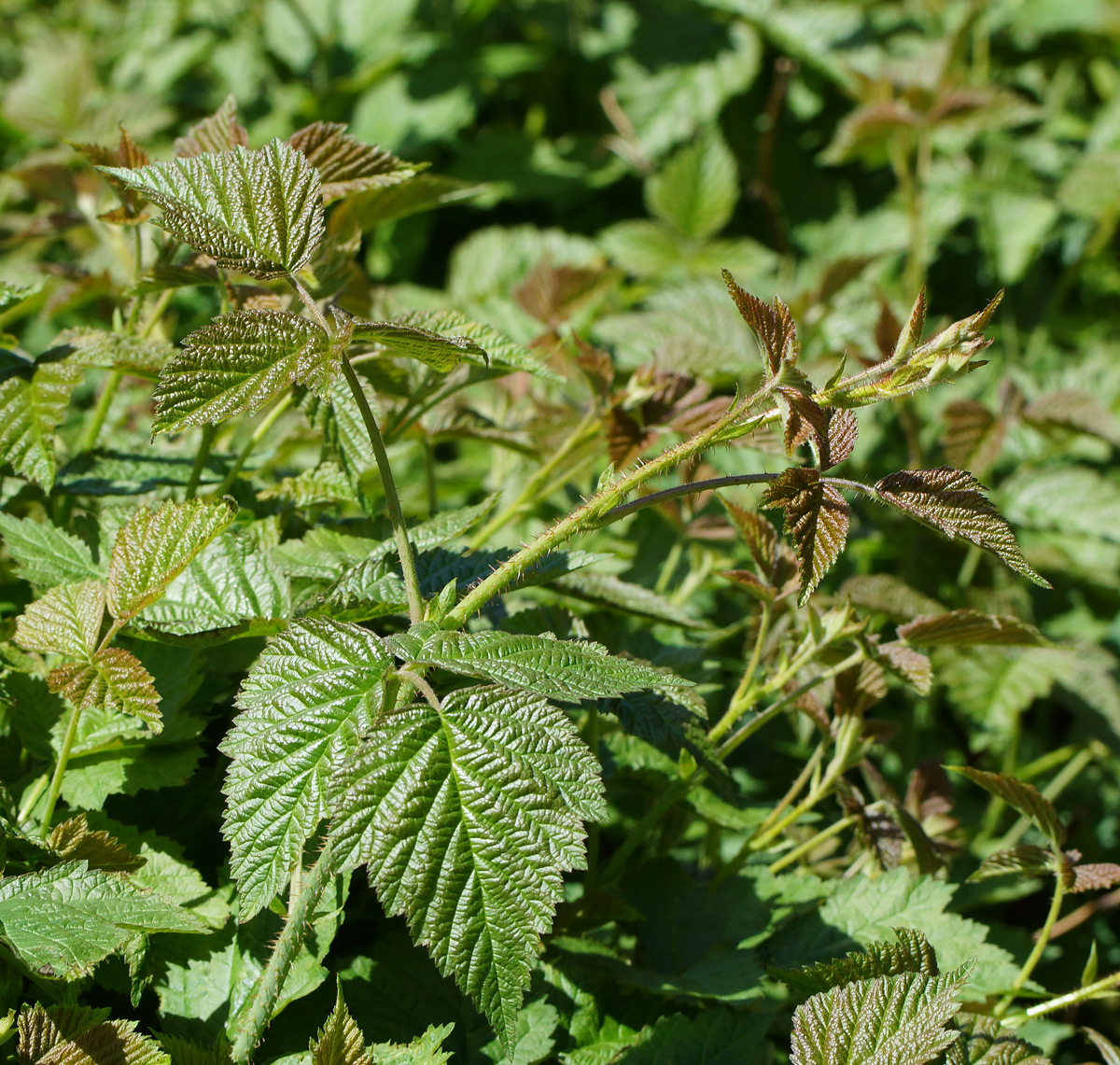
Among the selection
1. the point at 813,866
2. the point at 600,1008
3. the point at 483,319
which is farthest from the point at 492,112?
the point at 600,1008

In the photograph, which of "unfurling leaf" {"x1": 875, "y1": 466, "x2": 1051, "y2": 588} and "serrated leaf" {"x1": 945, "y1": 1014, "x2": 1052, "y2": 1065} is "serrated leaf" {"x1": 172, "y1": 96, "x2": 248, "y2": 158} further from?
"serrated leaf" {"x1": 945, "y1": 1014, "x2": 1052, "y2": 1065}

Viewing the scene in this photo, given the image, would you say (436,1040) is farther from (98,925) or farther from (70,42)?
(70,42)

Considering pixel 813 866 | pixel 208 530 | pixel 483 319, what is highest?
pixel 208 530

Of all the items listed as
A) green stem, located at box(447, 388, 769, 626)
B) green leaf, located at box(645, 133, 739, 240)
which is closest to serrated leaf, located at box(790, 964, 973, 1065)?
green stem, located at box(447, 388, 769, 626)

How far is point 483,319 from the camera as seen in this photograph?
2205mm

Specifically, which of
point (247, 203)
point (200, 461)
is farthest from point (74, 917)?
point (247, 203)

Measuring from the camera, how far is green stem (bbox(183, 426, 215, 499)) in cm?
120

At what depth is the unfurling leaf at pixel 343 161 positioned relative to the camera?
3.82ft

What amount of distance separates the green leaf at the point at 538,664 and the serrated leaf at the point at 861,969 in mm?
337

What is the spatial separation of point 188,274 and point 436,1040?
82 cm

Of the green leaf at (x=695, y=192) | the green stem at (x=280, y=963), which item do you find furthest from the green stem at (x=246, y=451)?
the green leaf at (x=695, y=192)

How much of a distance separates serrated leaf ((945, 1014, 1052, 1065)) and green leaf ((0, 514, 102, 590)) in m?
1.01

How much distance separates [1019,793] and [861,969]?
0.97ft

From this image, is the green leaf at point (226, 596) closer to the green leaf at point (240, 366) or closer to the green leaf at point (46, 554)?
the green leaf at point (46, 554)
